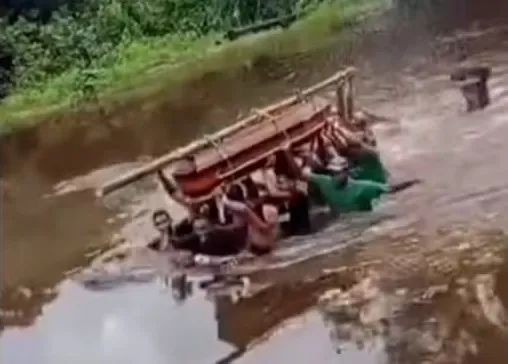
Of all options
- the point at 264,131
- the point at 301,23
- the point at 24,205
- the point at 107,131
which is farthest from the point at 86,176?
the point at 301,23

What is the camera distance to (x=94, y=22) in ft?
64.3

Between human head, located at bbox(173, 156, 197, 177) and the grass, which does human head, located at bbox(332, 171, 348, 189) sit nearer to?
human head, located at bbox(173, 156, 197, 177)

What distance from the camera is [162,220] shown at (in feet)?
35.9

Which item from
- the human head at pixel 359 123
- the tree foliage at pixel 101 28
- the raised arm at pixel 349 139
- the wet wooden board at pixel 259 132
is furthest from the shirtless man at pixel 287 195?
the tree foliage at pixel 101 28

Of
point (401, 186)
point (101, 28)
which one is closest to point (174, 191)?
point (401, 186)

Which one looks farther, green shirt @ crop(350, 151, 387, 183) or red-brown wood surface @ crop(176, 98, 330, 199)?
green shirt @ crop(350, 151, 387, 183)

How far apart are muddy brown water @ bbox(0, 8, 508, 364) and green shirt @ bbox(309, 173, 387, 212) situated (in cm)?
12

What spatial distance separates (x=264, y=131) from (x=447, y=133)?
2720mm

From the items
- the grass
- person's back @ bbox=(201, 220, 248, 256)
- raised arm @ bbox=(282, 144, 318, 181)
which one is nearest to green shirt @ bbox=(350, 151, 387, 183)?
raised arm @ bbox=(282, 144, 318, 181)

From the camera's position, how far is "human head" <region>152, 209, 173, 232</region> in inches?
421

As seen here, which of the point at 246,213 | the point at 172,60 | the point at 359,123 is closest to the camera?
the point at 246,213

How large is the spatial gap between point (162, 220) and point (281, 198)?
115cm

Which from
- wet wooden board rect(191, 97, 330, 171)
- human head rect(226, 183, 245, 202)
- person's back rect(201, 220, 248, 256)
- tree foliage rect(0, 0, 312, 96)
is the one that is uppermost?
tree foliage rect(0, 0, 312, 96)

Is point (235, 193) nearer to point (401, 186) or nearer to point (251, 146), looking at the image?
point (251, 146)
